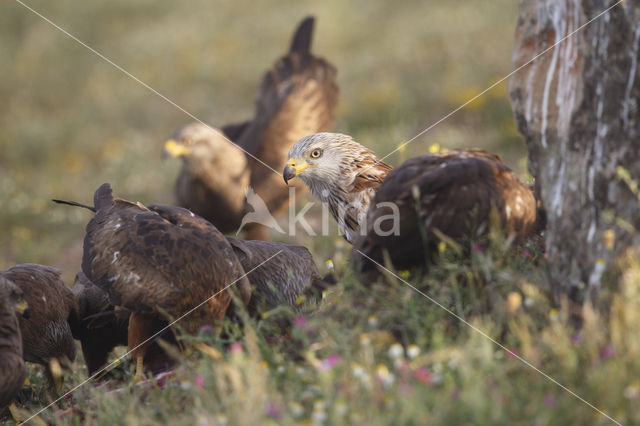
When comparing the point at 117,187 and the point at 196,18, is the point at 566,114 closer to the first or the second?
the point at 117,187

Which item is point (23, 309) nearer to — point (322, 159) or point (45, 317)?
point (45, 317)

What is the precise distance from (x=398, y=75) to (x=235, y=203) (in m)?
7.15

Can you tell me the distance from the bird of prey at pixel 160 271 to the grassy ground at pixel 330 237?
30cm

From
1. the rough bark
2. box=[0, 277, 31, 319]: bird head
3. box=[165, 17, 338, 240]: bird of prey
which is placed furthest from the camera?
box=[165, 17, 338, 240]: bird of prey

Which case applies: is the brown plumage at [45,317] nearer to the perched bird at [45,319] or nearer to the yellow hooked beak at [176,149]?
the perched bird at [45,319]

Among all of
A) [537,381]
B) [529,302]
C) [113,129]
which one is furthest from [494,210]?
[113,129]

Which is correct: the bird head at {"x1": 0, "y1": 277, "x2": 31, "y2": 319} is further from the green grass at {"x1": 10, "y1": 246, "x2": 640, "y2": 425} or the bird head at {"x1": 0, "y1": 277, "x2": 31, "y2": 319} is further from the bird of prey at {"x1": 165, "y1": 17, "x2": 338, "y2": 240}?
the bird of prey at {"x1": 165, "y1": 17, "x2": 338, "y2": 240}

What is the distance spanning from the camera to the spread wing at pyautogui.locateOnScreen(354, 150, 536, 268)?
140 inches

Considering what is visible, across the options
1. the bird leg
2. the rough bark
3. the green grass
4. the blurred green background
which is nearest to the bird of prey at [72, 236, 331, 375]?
the bird leg

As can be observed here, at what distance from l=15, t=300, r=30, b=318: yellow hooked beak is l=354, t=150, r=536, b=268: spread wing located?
187cm

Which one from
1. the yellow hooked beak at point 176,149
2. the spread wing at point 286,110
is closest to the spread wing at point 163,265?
the yellow hooked beak at point 176,149

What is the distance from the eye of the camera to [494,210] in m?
3.46

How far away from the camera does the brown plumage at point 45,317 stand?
4500mm

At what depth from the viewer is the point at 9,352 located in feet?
12.4
